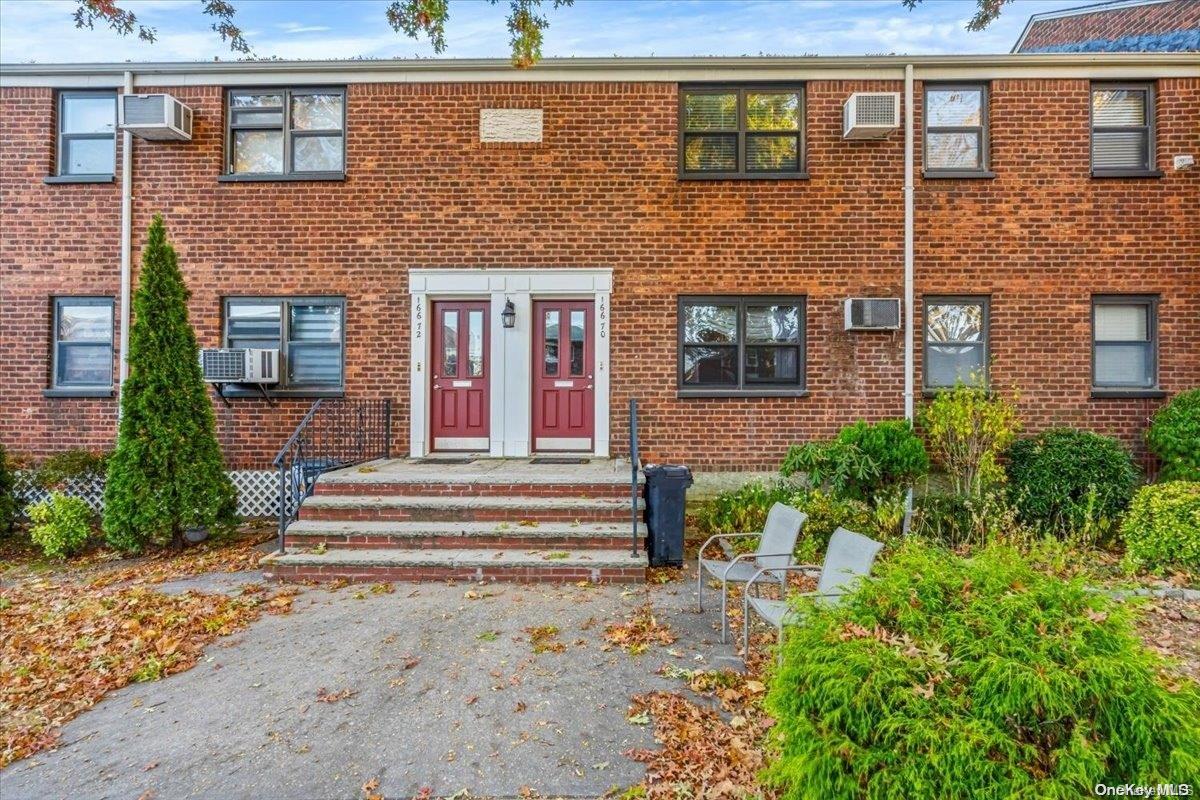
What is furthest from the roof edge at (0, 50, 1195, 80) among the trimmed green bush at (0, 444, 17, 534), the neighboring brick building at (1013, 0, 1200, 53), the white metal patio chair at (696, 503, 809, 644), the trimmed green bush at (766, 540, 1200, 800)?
the trimmed green bush at (766, 540, 1200, 800)

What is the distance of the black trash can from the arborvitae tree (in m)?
5.44

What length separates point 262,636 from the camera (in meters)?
4.79

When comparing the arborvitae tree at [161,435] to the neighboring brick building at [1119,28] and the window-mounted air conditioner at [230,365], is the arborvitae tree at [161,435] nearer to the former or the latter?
the window-mounted air conditioner at [230,365]

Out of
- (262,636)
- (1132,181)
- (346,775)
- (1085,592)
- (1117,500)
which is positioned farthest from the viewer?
(1132,181)

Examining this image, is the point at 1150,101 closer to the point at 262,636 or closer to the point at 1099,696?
the point at 1099,696

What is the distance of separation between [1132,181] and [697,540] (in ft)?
26.3

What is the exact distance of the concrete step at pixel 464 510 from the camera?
6.50 meters

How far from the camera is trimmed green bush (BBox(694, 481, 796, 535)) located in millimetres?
7156

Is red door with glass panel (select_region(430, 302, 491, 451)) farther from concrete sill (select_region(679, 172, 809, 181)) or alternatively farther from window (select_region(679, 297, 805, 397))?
concrete sill (select_region(679, 172, 809, 181))

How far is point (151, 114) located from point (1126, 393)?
14.2 m

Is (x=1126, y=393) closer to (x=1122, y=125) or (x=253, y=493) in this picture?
(x=1122, y=125)

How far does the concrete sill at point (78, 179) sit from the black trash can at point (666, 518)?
9172 mm

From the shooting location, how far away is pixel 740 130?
8.55 metres

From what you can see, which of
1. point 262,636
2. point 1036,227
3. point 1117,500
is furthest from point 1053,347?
point 262,636
